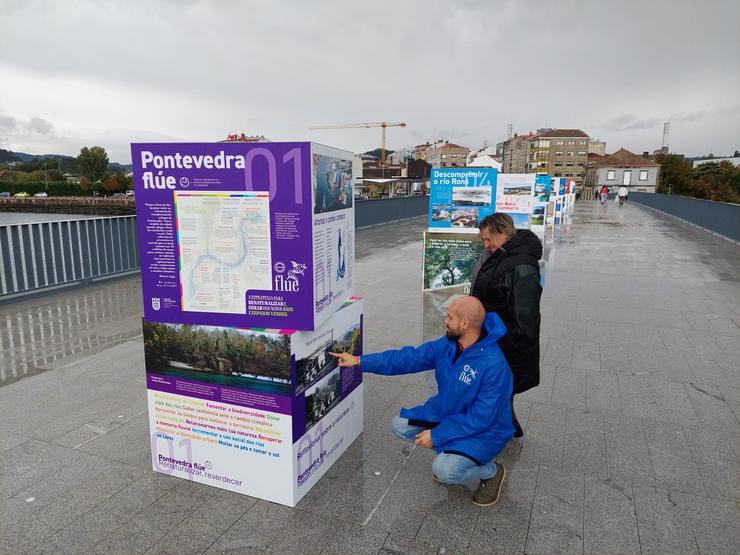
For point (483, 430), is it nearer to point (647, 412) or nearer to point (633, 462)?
point (633, 462)

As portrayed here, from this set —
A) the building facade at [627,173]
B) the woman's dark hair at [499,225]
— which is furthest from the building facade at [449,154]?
the woman's dark hair at [499,225]

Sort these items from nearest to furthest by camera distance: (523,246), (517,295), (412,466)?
(517,295) < (523,246) < (412,466)

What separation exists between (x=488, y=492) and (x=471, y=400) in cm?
65

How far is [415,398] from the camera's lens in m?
4.69

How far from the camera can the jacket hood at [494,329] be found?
2.90m

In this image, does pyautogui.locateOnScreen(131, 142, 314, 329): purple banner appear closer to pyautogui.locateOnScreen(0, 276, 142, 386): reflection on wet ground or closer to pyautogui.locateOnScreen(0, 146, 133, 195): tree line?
pyautogui.locateOnScreen(0, 276, 142, 386): reflection on wet ground

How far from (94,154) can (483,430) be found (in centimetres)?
10593

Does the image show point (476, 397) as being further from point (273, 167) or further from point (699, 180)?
point (699, 180)

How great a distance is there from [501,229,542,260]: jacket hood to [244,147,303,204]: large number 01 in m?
1.50

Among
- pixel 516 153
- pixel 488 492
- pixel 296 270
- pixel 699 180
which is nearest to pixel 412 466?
pixel 488 492

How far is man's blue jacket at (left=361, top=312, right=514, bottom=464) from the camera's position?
9.38ft

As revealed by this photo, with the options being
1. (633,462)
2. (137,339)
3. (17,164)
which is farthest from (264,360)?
(17,164)

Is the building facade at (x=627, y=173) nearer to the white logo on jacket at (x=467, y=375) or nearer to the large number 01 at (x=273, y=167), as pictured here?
the white logo on jacket at (x=467, y=375)

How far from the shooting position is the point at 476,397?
2914 mm
